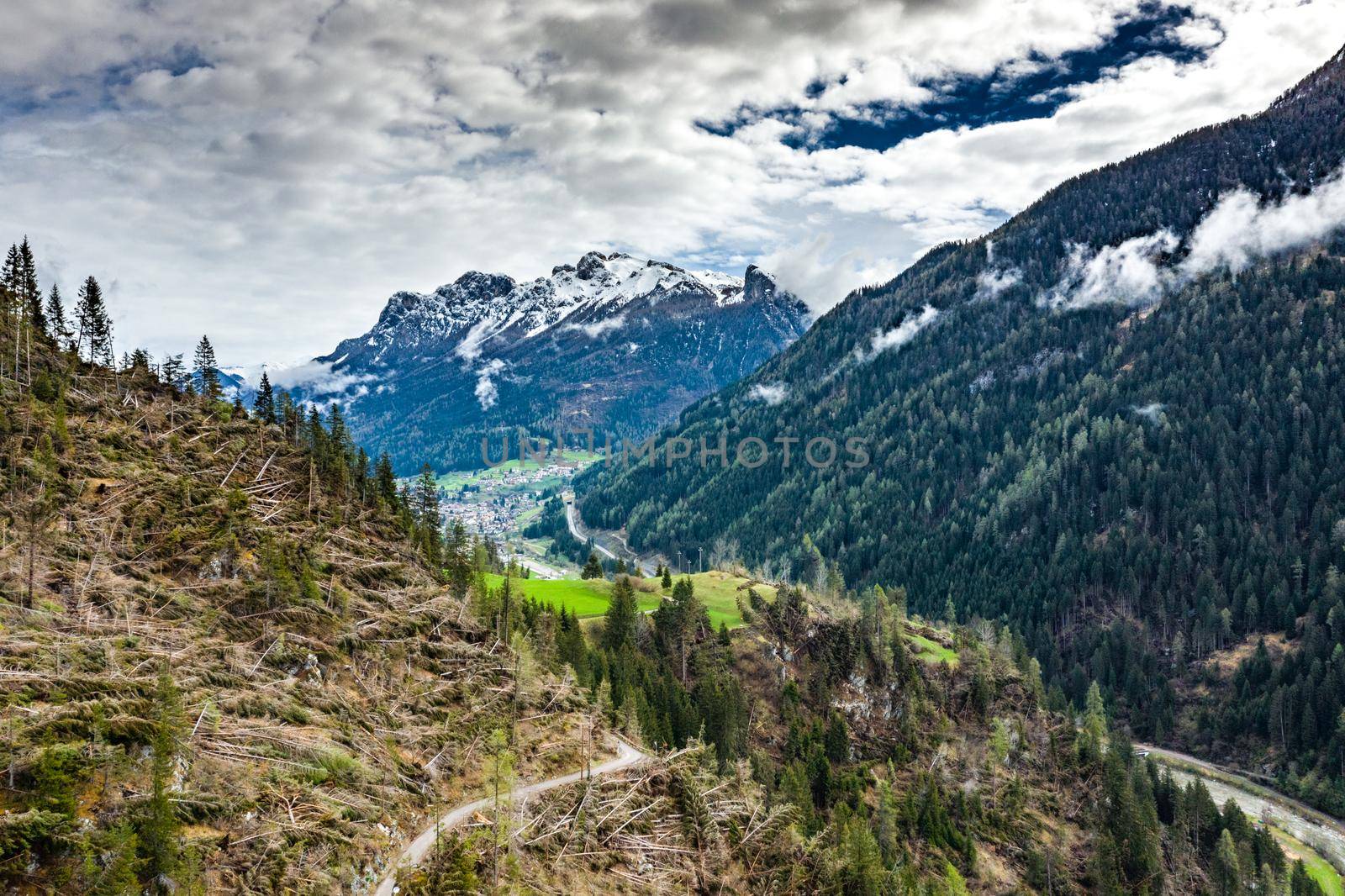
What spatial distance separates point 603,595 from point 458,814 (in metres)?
88.3

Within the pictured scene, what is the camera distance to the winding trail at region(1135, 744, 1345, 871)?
4321 inches

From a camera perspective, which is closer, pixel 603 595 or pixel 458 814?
pixel 458 814

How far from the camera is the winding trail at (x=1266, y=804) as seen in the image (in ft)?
360

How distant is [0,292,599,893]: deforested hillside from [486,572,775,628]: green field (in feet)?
151

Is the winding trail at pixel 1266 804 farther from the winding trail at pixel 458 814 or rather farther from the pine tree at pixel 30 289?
the pine tree at pixel 30 289

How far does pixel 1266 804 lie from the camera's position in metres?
122

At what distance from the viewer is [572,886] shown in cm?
3288

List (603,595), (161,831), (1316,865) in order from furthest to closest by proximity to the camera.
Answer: (603,595) < (1316,865) < (161,831)

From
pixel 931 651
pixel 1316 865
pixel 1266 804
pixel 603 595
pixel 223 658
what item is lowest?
pixel 1266 804

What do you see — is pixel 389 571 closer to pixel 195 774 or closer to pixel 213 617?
pixel 213 617

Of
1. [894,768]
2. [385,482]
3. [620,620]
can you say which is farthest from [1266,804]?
[385,482]

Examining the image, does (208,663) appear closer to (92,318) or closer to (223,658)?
(223,658)

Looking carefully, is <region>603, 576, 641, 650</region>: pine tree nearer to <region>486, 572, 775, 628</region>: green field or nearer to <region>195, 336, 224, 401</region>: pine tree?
<region>486, 572, 775, 628</region>: green field

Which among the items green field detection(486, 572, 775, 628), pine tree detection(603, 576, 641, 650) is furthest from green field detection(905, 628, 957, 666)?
pine tree detection(603, 576, 641, 650)
